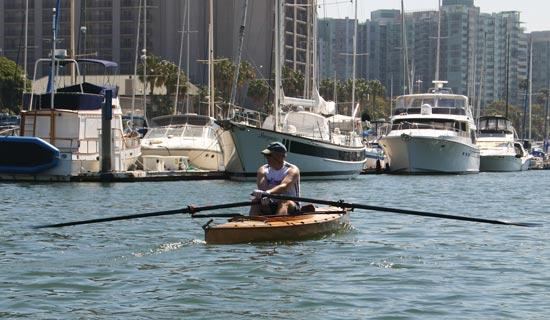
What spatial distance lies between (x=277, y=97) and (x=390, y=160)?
20.0 m

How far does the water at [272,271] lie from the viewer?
16.6 metres

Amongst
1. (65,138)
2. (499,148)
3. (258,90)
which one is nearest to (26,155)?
(65,138)

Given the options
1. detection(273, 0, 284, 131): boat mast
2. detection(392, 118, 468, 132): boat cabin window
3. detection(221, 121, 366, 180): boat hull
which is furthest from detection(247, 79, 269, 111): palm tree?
detection(273, 0, 284, 131): boat mast

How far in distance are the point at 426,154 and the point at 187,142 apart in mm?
15242

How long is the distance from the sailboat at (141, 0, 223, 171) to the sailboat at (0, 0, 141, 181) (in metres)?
3.63

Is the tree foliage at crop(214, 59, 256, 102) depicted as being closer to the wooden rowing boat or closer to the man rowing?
the man rowing

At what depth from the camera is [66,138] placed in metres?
49.1

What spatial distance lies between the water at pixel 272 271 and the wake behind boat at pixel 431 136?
105 feet

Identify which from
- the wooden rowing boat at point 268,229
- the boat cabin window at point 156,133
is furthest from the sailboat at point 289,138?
the wooden rowing boat at point 268,229

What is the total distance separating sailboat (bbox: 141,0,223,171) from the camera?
5616 cm

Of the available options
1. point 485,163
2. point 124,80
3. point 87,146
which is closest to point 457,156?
point 485,163

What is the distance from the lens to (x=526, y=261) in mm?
22016

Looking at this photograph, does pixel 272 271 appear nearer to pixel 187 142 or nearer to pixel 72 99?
pixel 72 99

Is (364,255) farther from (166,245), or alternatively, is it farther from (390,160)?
(390,160)
